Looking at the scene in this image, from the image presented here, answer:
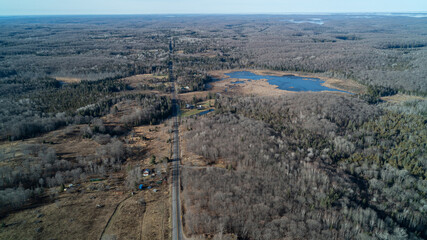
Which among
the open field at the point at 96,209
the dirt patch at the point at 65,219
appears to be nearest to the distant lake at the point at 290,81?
the open field at the point at 96,209

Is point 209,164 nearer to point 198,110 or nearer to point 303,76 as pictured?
point 198,110

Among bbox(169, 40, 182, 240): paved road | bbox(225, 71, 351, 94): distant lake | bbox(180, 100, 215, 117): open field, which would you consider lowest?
bbox(169, 40, 182, 240): paved road

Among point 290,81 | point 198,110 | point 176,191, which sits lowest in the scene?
point 176,191

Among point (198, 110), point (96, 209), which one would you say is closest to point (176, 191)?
point (96, 209)

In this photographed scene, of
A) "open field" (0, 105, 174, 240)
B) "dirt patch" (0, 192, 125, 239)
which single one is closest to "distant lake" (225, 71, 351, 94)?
"open field" (0, 105, 174, 240)

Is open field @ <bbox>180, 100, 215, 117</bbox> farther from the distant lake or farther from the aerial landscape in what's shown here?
the distant lake

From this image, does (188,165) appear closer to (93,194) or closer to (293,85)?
(93,194)
